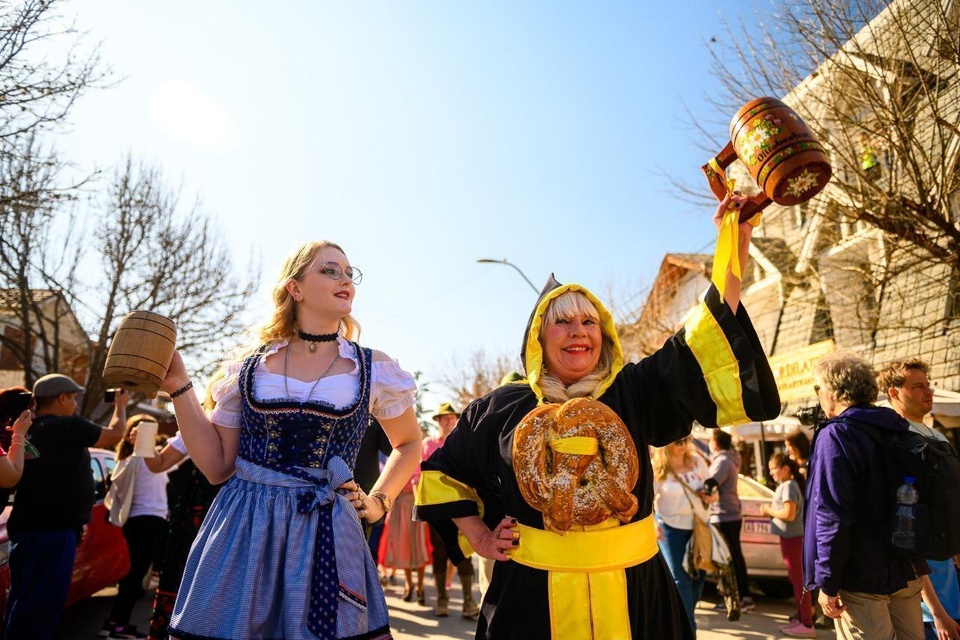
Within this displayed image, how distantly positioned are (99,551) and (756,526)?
6772 mm

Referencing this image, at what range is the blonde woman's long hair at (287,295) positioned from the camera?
103 inches

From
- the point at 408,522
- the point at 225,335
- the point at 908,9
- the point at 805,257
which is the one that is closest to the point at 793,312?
the point at 805,257

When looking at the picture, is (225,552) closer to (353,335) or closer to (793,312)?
(353,335)

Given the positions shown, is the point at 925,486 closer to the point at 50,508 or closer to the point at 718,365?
the point at 718,365

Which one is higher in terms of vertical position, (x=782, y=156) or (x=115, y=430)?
(x=782, y=156)

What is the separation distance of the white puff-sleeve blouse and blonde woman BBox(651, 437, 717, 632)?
3756 mm

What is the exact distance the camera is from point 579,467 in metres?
2.20

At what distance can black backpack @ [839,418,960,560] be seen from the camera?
9.95 ft

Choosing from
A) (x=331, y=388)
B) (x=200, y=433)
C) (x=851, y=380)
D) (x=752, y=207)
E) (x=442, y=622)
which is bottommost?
(x=442, y=622)

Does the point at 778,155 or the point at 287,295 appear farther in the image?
the point at 287,295

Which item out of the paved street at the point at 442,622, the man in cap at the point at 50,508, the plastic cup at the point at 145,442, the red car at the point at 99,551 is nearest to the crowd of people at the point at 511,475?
the man in cap at the point at 50,508

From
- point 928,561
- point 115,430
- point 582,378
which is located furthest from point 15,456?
point 928,561

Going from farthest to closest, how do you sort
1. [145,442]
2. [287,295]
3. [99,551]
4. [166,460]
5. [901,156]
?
[901,156], [99,551], [145,442], [166,460], [287,295]

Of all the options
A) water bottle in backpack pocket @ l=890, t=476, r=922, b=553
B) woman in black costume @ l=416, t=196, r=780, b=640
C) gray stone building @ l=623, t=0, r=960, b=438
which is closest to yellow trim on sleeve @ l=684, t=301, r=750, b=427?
woman in black costume @ l=416, t=196, r=780, b=640
